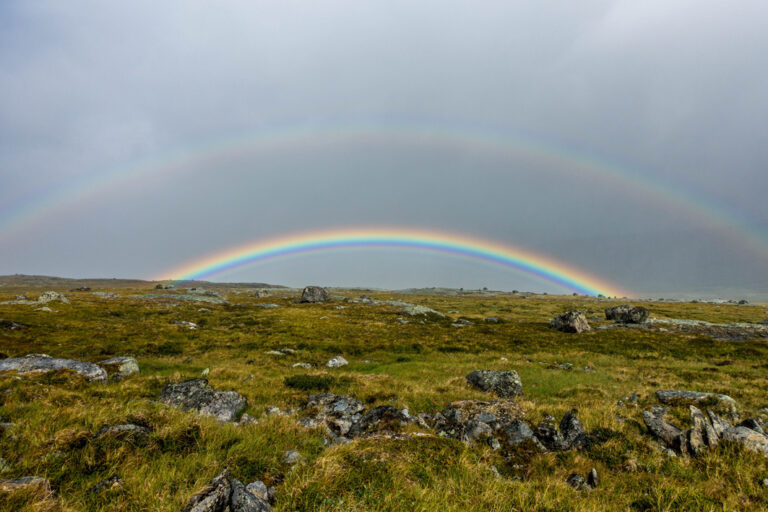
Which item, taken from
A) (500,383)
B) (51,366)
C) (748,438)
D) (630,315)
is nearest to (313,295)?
(630,315)

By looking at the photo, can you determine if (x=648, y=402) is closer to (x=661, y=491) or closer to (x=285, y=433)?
(x=661, y=491)

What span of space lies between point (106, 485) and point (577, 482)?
955 cm

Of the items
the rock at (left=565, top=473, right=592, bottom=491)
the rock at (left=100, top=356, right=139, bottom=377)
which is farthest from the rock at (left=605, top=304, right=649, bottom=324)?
the rock at (left=100, top=356, right=139, bottom=377)

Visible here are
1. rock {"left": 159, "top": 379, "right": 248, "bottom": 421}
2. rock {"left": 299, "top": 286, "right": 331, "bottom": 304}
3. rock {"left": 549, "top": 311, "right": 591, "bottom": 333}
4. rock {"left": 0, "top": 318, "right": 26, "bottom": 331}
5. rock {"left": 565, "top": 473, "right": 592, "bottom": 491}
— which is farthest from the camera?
rock {"left": 299, "top": 286, "right": 331, "bottom": 304}

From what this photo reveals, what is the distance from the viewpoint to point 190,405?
1175 centimetres

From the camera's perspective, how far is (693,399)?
1380 centimetres

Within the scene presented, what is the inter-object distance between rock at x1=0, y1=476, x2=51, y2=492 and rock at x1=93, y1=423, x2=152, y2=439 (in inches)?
62.2

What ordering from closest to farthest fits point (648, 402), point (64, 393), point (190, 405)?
1. point (64, 393)
2. point (190, 405)
3. point (648, 402)

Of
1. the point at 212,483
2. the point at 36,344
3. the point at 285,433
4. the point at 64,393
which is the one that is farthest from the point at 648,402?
the point at 36,344

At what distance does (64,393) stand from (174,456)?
6094 millimetres

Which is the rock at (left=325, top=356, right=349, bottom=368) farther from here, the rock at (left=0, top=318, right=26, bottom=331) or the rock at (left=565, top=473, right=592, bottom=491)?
the rock at (left=0, top=318, right=26, bottom=331)

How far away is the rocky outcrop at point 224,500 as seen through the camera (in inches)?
187

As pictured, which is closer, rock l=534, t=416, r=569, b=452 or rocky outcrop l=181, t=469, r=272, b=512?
rocky outcrop l=181, t=469, r=272, b=512

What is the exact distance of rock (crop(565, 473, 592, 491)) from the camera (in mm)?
7174
